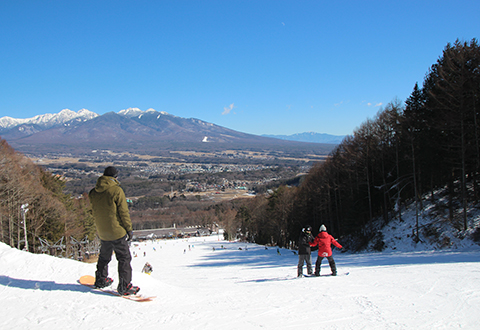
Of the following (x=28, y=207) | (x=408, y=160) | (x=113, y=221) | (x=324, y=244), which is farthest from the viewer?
(x=28, y=207)

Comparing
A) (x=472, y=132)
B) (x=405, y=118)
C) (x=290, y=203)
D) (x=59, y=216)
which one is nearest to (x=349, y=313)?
(x=472, y=132)

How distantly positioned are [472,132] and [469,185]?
6.66 m

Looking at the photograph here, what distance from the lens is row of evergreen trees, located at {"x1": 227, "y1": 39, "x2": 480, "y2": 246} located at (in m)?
19.4

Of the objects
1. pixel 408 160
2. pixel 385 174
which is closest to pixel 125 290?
pixel 408 160

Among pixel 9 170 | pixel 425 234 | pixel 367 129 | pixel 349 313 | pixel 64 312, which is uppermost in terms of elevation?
pixel 367 129

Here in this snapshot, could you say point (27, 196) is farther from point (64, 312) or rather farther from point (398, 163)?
point (398, 163)

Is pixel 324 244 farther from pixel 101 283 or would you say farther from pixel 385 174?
pixel 385 174

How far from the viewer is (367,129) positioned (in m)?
28.9

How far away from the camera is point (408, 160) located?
25.8m

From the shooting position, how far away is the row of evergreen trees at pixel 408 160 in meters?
19.4

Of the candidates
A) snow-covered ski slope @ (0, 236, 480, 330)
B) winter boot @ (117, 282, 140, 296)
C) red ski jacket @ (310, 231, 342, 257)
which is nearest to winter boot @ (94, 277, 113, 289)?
snow-covered ski slope @ (0, 236, 480, 330)

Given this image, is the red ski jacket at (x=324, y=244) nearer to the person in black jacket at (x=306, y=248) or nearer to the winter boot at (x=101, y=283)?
the person in black jacket at (x=306, y=248)

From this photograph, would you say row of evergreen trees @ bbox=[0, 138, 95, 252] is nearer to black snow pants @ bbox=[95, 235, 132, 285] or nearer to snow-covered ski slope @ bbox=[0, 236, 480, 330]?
snow-covered ski slope @ bbox=[0, 236, 480, 330]

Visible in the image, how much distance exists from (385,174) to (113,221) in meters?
29.3
